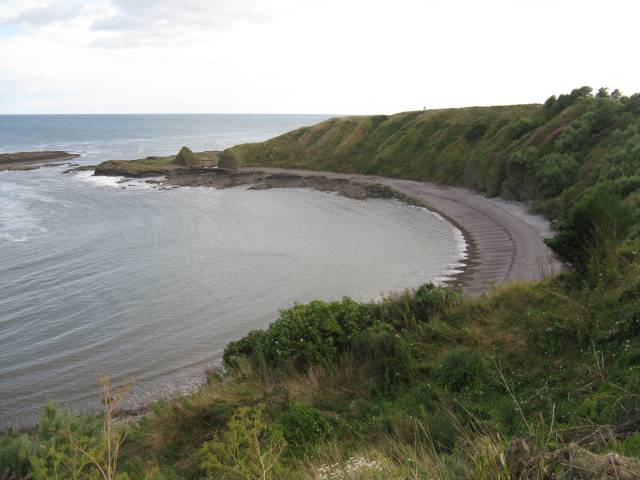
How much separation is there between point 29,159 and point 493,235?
76881 millimetres

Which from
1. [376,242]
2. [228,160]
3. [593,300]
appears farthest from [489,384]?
[228,160]

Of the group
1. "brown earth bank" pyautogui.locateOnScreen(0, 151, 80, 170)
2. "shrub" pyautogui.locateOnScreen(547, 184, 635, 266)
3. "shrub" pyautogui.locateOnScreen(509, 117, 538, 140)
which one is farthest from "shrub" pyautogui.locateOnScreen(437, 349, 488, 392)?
"brown earth bank" pyautogui.locateOnScreen(0, 151, 80, 170)

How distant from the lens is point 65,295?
2145 centimetres

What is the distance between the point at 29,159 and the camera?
80312 mm

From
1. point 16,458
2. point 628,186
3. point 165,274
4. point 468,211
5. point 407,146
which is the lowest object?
point 165,274

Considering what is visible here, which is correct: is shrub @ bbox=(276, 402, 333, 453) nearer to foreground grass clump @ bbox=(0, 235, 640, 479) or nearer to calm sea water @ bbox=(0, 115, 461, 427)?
foreground grass clump @ bbox=(0, 235, 640, 479)

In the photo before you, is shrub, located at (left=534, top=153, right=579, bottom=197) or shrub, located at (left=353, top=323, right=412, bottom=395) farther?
shrub, located at (left=534, top=153, right=579, bottom=197)

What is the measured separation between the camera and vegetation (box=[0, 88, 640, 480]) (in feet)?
16.6

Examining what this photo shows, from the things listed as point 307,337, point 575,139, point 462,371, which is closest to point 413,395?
point 462,371

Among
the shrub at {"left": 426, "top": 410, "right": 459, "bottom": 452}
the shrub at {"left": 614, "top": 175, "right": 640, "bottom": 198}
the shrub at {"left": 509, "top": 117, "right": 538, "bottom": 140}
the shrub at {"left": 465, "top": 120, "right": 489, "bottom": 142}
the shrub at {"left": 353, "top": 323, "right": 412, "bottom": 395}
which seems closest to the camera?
the shrub at {"left": 426, "top": 410, "right": 459, "bottom": 452}

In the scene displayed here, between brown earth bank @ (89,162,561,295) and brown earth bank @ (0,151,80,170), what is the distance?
716 inches

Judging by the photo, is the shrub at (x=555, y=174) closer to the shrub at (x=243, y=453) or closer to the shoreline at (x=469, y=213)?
the shoreline at (x=469, y=213)

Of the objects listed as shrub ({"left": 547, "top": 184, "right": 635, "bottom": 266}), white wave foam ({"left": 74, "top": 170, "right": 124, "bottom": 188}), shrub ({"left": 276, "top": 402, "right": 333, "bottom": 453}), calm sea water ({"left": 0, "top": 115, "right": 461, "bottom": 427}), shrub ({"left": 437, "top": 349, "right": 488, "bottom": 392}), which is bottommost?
calm sea water ({"left": 0, "top": 115, "right": 461, "bottom": 427})

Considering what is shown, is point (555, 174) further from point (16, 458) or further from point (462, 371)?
point (16, 458)
